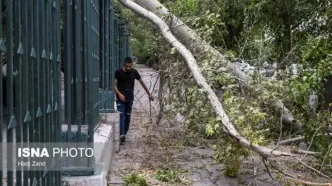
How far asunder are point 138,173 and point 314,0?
13.9 feet

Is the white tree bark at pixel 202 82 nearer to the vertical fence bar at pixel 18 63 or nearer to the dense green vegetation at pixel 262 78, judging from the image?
the dense green vegetation at pixel 262 78

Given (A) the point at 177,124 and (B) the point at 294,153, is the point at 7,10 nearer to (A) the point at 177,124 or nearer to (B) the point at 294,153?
(B) the point at 294,153

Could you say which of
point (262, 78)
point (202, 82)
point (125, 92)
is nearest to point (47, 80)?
point (202, 82)

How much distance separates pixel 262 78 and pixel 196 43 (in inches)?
49.9

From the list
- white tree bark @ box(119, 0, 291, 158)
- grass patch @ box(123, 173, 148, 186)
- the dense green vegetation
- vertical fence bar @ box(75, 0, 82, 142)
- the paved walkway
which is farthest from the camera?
the paved walkway

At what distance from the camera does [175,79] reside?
306 inches

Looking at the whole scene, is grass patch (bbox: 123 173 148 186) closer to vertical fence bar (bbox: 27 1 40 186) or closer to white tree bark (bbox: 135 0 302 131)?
white tree bark (bbox: 135 0 302 131)

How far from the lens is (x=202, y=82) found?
20.6 ft

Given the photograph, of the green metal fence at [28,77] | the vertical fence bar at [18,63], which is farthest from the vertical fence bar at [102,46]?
the vertical fence bar at [18,63]

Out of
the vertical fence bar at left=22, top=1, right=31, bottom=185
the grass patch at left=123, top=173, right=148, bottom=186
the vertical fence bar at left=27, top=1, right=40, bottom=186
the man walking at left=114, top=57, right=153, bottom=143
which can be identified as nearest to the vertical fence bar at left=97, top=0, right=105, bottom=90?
the man walking at left=114, top=57, right=153, bottom=143

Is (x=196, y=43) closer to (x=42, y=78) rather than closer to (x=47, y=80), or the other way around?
(x=47, y=80)

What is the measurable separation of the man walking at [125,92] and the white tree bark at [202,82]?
1.69 metres

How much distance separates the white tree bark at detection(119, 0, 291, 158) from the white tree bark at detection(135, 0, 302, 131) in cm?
20

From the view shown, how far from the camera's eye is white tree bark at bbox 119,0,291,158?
5.05 meters
